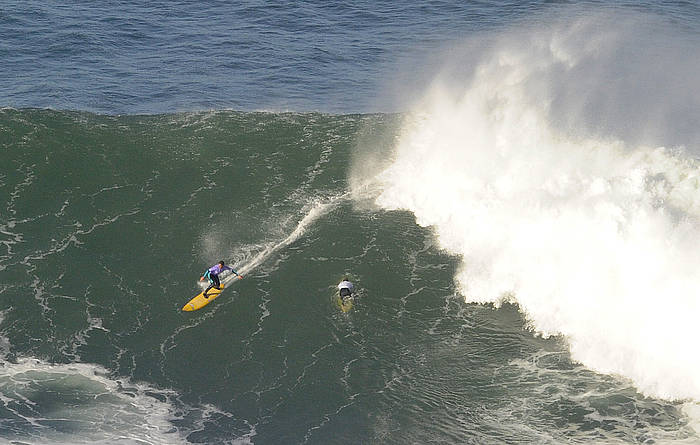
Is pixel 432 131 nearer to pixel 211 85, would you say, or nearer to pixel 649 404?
pixel 211 85

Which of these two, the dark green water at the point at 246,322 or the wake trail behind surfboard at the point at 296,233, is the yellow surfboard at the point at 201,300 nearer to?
the dark green water at the point at 246,322

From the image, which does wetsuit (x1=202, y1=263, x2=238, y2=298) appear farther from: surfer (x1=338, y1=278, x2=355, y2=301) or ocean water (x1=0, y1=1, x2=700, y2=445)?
surfer (x1=338, y1=278, x2=355, y2=301)

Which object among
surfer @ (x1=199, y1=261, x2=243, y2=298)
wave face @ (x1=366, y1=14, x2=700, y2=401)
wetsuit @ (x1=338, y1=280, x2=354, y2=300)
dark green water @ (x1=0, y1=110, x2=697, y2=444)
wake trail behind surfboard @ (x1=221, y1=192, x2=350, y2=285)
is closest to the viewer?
dark green water @ (x1=0, y1=110, x2=697, y2=444)

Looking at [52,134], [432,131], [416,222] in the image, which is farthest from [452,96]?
[52,134]

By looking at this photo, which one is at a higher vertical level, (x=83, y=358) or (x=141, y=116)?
(x=141, y=116)

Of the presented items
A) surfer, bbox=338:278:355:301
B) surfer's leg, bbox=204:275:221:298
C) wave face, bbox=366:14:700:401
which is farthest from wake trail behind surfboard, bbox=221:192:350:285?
surfer, bbox=338:278:355:301

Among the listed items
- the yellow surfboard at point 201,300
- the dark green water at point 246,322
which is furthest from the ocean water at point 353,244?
the yellow surfboard at point 201,300
